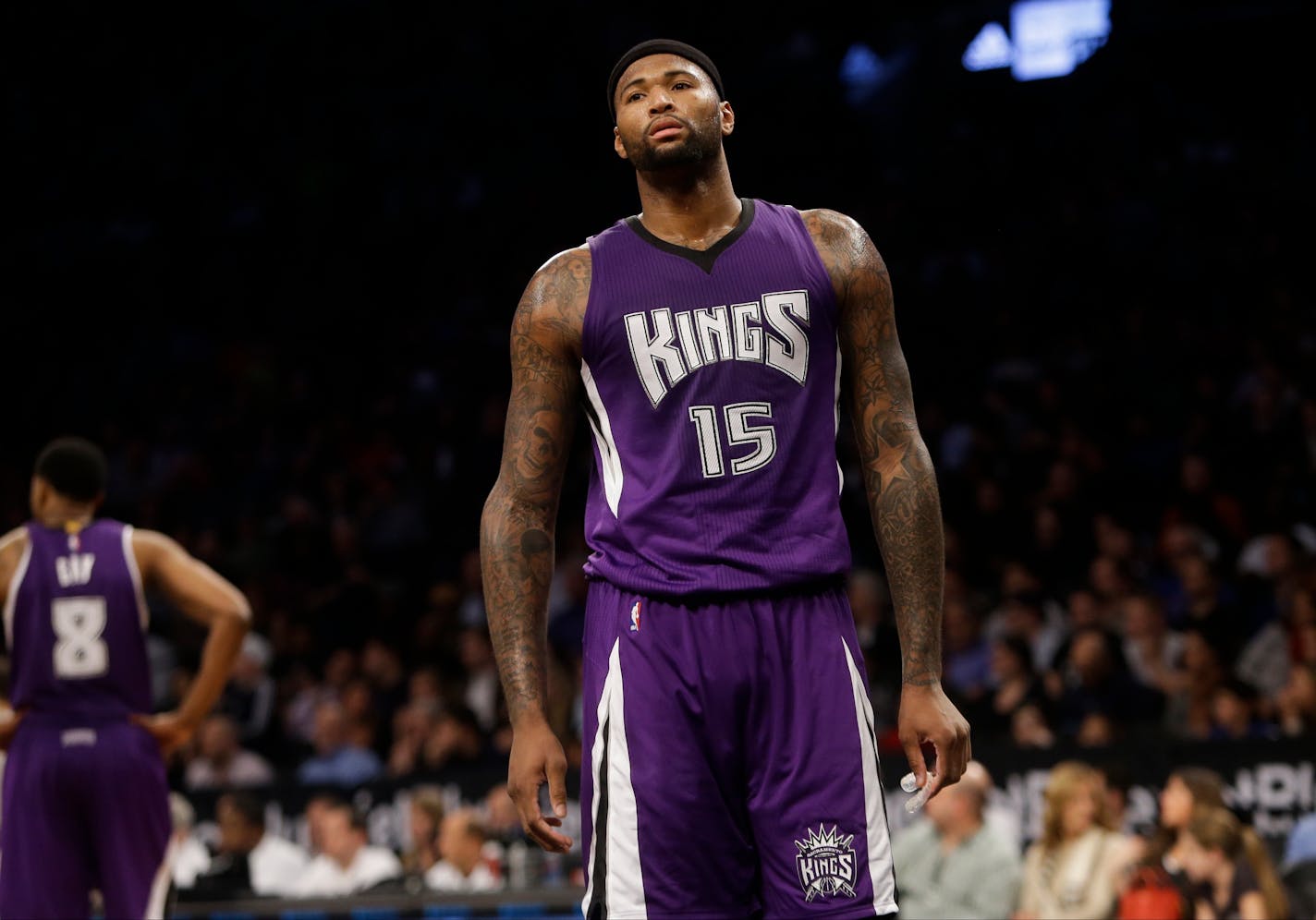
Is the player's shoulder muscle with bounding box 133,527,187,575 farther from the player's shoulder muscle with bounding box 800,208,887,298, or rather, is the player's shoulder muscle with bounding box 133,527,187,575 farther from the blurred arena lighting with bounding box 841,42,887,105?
the blurred arena lighting with bounding box 841,42,887,105

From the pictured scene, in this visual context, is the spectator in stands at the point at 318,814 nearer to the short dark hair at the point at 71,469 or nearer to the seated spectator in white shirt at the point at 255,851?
the seated spectator in white shirt at the point at 255,851

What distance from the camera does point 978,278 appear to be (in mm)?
12969

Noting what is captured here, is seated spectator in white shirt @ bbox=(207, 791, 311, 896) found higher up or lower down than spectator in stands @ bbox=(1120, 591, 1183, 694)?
lower down

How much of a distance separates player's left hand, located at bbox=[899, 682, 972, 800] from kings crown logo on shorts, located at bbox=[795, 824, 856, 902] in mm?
193

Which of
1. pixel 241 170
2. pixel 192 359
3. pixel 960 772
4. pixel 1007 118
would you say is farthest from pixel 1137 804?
pixel 241 170

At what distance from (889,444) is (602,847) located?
935 millimetres

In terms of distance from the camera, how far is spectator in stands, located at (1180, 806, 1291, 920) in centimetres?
664

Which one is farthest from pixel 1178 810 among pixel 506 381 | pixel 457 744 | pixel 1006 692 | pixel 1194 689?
pixel 506 381

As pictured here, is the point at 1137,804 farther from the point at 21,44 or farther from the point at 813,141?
the point at 21,44

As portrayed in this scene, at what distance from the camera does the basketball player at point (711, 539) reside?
121 inches

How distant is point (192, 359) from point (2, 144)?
140 inches

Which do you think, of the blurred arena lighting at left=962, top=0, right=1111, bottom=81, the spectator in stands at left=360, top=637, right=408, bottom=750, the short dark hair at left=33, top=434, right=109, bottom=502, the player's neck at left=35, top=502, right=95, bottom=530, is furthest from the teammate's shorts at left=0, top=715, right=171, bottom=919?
the blurred arena lighting at left=962, top=0, right=1111, bottom=81

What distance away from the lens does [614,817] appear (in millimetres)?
3119

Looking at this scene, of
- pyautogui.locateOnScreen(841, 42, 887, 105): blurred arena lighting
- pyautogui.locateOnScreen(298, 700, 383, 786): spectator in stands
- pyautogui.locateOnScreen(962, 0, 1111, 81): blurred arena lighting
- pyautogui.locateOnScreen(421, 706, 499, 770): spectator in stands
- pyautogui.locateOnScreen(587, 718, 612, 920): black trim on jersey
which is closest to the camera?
pyautogui.locateOnScreen(587, 718, 612, 920): black trim on jersey
